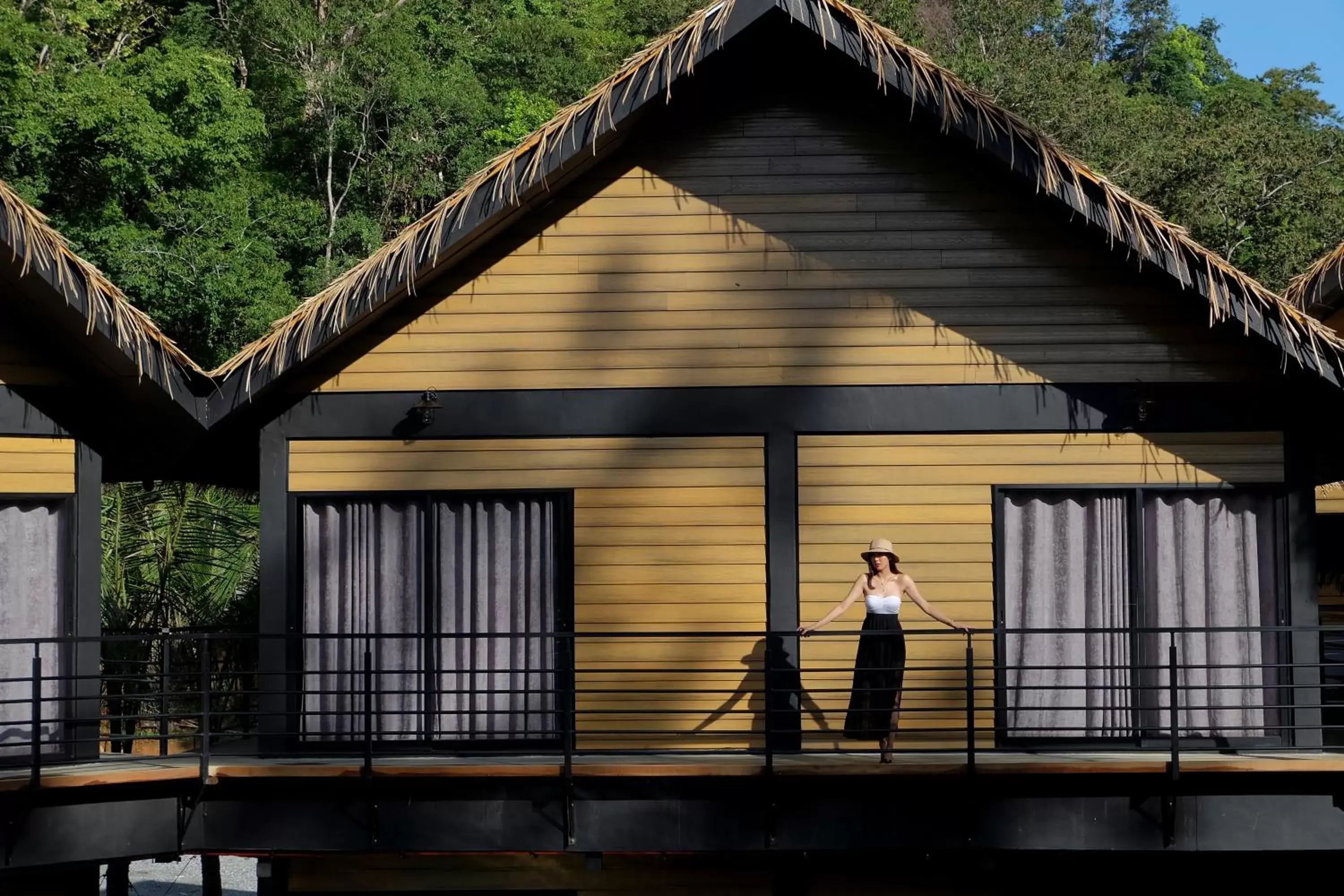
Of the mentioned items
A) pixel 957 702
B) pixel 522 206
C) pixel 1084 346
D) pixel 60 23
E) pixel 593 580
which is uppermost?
pixel 60 23

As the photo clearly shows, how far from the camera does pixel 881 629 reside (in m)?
10.2

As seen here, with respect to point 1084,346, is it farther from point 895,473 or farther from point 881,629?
point 881,629

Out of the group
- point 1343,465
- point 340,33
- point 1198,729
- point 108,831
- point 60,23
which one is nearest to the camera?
point 108,831

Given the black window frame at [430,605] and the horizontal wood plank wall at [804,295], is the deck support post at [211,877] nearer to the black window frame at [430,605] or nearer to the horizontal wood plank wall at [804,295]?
the black window frame at [430,605]

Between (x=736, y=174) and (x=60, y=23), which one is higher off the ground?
(x=60, y=23)

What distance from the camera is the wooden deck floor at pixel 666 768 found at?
956 centimetres

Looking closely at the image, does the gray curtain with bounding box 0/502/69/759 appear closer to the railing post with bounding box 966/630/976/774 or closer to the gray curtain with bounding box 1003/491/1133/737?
the railing post with bounding box 966/630/976/774

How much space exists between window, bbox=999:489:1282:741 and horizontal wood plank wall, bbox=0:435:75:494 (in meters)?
6.63

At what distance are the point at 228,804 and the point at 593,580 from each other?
2850 mm

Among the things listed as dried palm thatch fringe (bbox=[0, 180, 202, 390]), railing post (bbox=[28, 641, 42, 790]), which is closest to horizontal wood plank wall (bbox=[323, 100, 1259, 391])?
dried palm thatch fringe (bbox=[0, 180, 202, 390])

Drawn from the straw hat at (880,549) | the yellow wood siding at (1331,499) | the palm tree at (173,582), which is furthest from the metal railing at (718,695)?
the palm tree at (173,582)

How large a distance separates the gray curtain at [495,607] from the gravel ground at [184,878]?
40.2ft

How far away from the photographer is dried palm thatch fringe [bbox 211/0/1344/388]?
10.1 meters

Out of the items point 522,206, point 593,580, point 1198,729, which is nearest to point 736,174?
point 522,206
